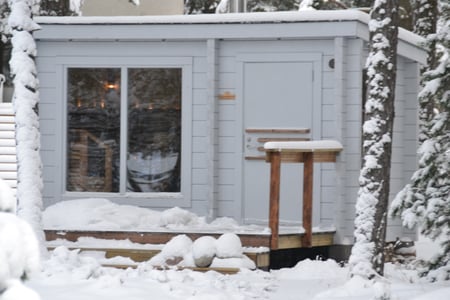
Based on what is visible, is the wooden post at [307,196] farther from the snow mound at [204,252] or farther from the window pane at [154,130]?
the window pane at [154,130]

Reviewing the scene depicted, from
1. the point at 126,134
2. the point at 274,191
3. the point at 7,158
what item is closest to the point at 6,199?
the point at 274,191

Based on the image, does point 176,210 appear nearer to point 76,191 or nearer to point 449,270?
point 76,191

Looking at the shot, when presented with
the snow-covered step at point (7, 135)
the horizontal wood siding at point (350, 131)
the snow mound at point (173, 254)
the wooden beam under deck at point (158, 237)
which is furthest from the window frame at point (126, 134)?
the snow-covered step at point (7, 135)

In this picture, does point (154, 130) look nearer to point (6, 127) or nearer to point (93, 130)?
point (93, 130)

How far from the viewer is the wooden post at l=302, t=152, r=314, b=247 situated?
10867 mm

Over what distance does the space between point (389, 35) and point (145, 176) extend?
456cm

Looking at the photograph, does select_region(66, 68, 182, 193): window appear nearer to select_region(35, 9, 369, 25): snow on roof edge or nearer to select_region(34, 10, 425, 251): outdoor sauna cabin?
select_region(34, 10, 425, 251): outdoor sauna cabin

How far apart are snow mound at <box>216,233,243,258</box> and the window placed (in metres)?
2.12

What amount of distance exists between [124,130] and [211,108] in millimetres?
1244

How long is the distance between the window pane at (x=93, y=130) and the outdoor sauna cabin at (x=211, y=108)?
1 centimetres

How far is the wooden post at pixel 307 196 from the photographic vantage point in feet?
35.7

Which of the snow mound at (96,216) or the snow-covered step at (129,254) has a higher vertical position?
the snow mound at (96,216)

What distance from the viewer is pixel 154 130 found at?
482 inches

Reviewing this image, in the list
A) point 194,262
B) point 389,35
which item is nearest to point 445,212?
point 389,35
